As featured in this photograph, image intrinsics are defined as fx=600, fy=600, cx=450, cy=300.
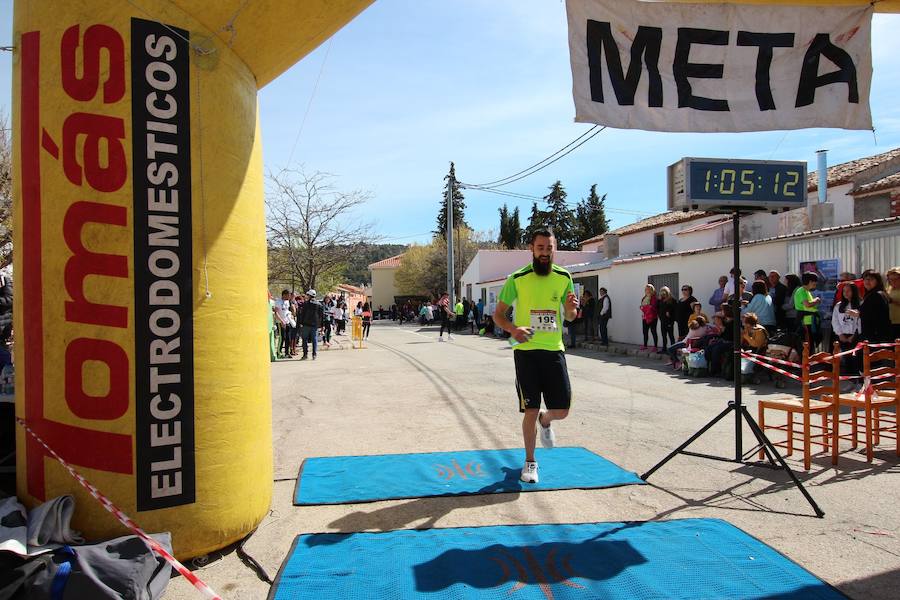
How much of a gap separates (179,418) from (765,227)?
25486 millimetres

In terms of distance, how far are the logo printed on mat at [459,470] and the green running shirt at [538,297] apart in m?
1.16

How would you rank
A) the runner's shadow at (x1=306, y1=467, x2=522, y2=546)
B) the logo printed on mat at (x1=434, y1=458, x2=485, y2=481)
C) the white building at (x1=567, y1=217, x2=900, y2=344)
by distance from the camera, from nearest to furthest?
the runner's shadow at (x1=306, y1=467, x2=522, y2=546) → the logo printed on mat at (x1=434, y1=458, x2=485, y2=481) → the white building at (x1=567, y1=217, x2=900, y2=344)

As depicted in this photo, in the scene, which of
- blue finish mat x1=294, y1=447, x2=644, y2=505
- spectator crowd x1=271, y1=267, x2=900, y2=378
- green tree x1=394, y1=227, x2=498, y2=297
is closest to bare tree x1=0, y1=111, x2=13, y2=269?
spectator crowd x1=271, y1=267, x2=900, y2=378

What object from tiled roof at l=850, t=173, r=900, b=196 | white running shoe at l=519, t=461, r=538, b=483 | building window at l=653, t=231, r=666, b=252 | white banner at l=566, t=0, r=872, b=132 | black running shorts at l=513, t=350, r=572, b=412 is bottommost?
white running shoe at l=519, t=461, r=538, b=483

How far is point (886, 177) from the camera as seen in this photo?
69.5ft

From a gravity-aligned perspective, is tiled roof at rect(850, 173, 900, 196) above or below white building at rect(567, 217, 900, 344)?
above

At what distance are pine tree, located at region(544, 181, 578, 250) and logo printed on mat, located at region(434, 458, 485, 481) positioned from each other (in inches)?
2396

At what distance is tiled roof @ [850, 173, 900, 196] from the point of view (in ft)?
63.6

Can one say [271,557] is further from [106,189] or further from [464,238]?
[464,238]

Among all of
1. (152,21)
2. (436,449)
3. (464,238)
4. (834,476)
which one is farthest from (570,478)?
(464,238)

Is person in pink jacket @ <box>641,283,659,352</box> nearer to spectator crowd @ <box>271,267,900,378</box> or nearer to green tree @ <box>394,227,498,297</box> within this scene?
spectator crowd @ <box>271,267,900,378</box>

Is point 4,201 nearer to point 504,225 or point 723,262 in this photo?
point 723,262

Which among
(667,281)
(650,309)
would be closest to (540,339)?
(650,309)

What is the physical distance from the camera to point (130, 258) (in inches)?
125
